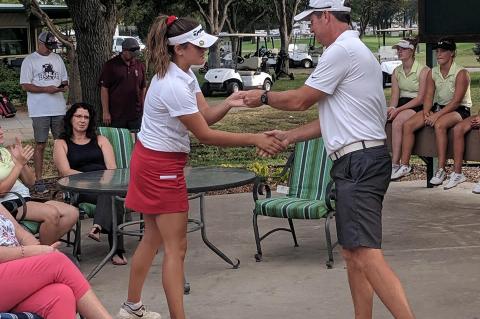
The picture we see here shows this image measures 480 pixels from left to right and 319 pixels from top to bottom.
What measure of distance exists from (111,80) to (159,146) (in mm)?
4954

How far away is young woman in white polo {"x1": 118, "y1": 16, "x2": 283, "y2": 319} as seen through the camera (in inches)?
187

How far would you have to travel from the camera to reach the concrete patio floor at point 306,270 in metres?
5.48

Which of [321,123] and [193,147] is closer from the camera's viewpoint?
[321,123]

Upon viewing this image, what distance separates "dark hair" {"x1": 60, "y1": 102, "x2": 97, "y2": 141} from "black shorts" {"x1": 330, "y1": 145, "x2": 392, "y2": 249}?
3.23m

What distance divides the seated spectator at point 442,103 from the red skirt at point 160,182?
4054mm

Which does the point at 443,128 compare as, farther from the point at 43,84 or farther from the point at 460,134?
the point at 43,84

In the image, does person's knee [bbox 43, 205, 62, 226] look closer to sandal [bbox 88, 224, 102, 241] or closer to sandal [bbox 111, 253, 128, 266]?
sandal [bbox 88, 224, 102, 241]

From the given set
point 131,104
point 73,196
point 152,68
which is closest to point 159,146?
point 152,68

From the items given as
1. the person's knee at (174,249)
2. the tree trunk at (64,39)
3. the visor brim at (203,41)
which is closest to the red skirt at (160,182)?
the person's knee at (174,249)

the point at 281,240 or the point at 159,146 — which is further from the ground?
the point at 159,146

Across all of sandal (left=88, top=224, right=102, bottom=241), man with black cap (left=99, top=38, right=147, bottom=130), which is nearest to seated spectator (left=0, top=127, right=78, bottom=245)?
sandal (left=88, top=224, right=102, bottom=241)

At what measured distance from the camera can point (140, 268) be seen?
202 inches

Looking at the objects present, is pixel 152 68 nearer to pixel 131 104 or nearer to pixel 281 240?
pixel 281 240

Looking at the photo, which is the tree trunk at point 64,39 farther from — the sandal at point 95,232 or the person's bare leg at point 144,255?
the person's bare leg at point 144,255
